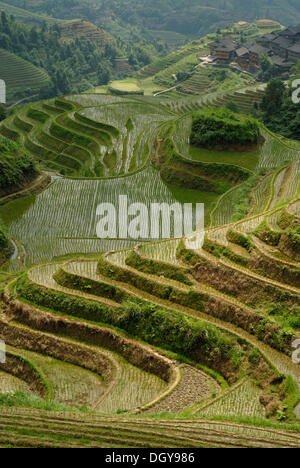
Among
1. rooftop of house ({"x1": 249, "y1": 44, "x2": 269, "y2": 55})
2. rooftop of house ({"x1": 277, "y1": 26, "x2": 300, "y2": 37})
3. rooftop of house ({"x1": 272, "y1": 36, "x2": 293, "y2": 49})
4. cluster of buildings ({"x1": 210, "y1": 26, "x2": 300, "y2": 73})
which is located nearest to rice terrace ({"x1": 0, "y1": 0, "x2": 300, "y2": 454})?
cluster of buildings ({"x1": 210, "y1": 26, "x2": 300, "y2": 73})

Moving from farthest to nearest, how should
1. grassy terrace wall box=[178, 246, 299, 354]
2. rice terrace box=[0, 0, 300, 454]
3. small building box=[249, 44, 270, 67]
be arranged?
1. small building box=[249, 44, 270, 67]
2. grassy terrace wall box=[178, 246, 299, 354]
3. rice terrace box=[0, 0, 300, 454]

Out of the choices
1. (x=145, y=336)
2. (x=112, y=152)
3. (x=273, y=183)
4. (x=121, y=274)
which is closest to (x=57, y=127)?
(x=112, y=152)

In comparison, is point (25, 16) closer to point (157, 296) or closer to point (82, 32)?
point (82, 32)

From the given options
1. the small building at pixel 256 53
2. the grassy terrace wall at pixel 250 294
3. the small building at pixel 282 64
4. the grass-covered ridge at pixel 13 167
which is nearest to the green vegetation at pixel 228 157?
the grass-covered ridge at pixel 13 167

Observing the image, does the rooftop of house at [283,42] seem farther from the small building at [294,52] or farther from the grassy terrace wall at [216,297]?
the grassy terrace wall at [216,297]

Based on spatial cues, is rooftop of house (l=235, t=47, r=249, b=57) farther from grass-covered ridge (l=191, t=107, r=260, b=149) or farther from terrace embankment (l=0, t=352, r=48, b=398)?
terrace embankment (l=0, t=352, r=48, b=398)

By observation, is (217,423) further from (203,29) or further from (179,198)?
(203,29)
